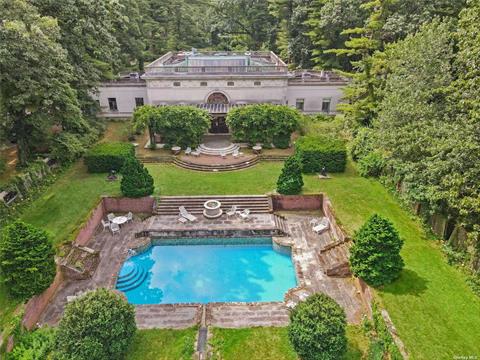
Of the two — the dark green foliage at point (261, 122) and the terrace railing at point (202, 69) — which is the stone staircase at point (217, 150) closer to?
the dark green foliage at point (261, 122)

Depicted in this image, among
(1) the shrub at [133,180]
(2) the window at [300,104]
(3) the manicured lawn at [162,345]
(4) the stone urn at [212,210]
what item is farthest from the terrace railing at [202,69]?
(3) the manicured lawn at [162,345]

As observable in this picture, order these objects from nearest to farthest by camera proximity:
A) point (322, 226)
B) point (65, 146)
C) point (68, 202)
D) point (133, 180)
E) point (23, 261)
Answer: point (23, 261) → point (322, 226) → point (68, 202) → point (133, 180) → point (65, 146)

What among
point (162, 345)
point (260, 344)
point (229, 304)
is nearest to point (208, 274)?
point (229, 304)

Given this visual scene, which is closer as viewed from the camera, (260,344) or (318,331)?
(318,331)

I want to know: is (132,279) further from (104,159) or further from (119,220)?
(104,159)

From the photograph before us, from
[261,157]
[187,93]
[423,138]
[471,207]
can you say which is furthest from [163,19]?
[471,207]
